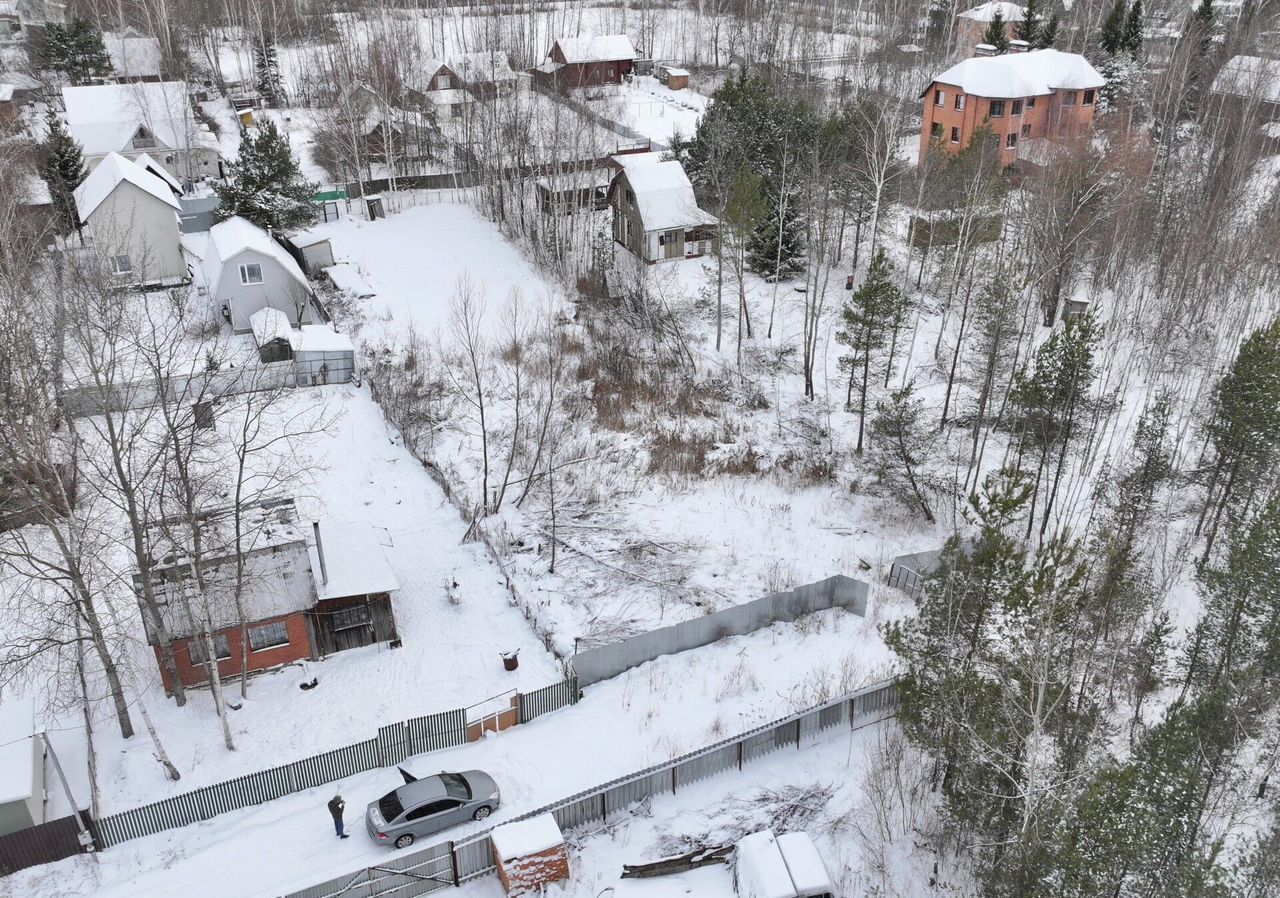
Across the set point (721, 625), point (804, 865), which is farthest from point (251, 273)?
point (804, 865)

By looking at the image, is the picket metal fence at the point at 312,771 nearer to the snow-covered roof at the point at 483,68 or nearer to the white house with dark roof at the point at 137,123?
the snow-covered roof at the point at 483,68

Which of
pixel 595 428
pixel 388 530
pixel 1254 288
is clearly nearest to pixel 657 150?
pixel 595 428

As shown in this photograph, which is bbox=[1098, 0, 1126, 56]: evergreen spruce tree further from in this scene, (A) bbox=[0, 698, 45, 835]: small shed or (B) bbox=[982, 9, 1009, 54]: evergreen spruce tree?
(A) bbox=[0, 698, 45, 835]: small shed

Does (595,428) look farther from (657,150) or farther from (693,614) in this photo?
(657,150)

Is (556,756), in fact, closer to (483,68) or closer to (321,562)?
(321,562)

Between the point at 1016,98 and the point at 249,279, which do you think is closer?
the point at 249,279

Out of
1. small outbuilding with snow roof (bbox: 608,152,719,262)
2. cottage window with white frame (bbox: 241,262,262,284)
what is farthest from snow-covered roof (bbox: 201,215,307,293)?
small outbuilding with snow roof (bbox: 608,152,719,262)

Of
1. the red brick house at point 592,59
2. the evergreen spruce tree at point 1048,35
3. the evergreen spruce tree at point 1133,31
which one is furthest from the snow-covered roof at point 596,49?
the evergreen spruce tree at point 1133,31
